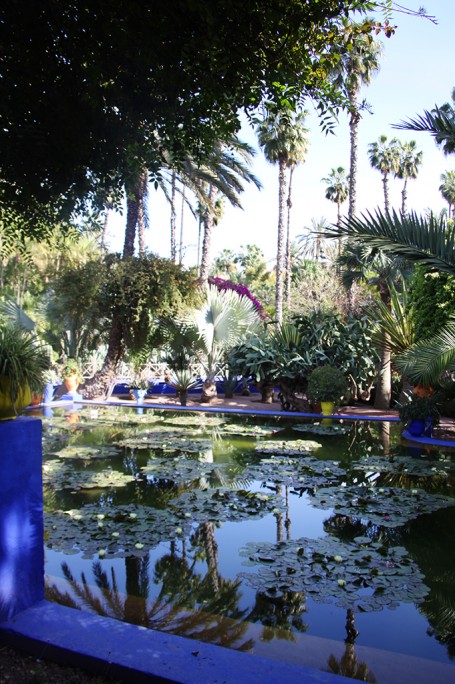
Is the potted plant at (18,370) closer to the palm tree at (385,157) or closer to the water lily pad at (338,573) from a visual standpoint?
the water lily pad at (338,573)

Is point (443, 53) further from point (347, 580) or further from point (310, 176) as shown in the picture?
point (310, 176)

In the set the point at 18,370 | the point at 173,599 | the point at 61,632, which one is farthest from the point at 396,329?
the point at 61,632

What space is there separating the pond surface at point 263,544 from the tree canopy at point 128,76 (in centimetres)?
259

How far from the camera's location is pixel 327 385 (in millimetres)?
13430

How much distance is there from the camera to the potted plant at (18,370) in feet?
9.62

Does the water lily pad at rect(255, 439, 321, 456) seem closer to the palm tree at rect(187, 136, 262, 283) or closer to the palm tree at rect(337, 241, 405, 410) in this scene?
the palm tree at rect(337, 241, 405, 410)

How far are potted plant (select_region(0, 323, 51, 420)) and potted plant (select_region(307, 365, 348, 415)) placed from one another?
10772 millimetres

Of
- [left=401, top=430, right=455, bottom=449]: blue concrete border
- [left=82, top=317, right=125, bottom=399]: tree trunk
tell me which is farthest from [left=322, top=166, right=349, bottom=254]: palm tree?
[left=401, top=430, right=455, bottom=449]: blue concrete border

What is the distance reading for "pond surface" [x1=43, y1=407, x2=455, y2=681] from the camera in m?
3.54

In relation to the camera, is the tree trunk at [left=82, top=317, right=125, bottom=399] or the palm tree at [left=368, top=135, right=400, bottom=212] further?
the palm tree at [left=368, top=135, right=400, bottom=212]


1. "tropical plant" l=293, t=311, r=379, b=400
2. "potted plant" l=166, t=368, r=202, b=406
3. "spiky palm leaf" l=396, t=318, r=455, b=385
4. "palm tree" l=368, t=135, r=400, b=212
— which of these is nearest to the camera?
"spiky palm leaf" l=396, t=318, r=455, b=385

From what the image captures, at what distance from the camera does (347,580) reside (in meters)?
4.07

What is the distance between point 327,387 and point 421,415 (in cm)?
339

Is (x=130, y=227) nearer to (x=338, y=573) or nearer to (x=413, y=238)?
(x=413, y=238)
